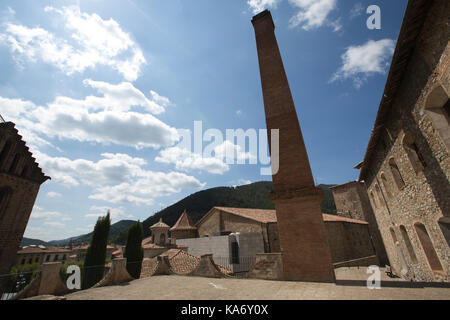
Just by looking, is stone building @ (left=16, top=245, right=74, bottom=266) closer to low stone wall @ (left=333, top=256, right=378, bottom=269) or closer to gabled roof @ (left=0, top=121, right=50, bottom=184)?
gabled roof @ (left=0, top=121, right=50, bottom=184)

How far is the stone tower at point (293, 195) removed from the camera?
7.12 m

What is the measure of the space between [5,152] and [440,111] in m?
25.7

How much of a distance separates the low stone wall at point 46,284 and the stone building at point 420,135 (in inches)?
534

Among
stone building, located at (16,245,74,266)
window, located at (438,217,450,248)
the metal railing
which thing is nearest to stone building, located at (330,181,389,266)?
the metal railing

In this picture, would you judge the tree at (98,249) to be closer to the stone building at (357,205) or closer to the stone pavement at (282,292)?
the stone pavement at (282,292)

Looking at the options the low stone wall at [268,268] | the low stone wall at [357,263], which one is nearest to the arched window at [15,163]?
the low stone wall at [268,268]

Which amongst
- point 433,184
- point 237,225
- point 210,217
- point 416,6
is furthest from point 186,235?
point 416,6

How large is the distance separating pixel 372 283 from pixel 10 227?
22.9m

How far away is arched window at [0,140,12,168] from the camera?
564 inches

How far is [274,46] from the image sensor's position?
1134 centimetres

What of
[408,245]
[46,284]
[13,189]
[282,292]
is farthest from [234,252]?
[13,189]

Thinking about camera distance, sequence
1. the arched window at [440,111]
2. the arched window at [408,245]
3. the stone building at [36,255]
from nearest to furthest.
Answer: the arched window at [440,111]
the arched window at [408,245]
the stone building at [36,255]

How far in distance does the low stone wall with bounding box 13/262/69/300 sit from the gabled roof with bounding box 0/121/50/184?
14050 mm
